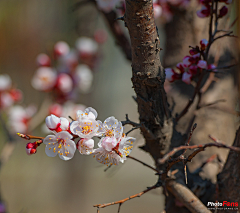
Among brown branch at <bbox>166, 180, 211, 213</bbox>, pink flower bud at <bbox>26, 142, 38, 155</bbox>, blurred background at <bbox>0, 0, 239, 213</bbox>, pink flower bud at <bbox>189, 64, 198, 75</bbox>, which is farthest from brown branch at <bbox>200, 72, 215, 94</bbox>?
blurred background at <bbox>0, 0, 239, 213</bbox>

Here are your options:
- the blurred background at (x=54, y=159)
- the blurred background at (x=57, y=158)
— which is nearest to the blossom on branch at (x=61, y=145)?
the blurred background at (x=57, y=158)

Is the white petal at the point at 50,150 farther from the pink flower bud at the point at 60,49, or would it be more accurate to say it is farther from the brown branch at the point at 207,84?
the pink flower bud at the point at 60,49

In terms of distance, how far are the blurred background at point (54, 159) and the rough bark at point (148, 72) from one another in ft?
7.68

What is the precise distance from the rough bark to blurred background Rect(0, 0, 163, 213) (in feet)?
7.68

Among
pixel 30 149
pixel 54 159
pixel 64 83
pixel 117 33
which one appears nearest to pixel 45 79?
pixel 64 83

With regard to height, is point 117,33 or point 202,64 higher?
point 117,33

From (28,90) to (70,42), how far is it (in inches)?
38.6

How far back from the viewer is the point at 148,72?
498mm

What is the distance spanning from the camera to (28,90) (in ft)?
11.2

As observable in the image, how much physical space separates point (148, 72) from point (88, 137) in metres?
0.19

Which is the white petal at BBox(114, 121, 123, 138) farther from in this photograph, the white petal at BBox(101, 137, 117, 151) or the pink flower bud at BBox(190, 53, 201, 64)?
the pink flower bud at BBox(190, 53, 201, 64)

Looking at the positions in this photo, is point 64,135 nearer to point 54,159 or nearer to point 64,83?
point 64,83

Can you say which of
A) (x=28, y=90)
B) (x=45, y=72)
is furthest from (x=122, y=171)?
(x=45, y=72)

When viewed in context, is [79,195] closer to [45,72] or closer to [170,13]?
[45,72]
